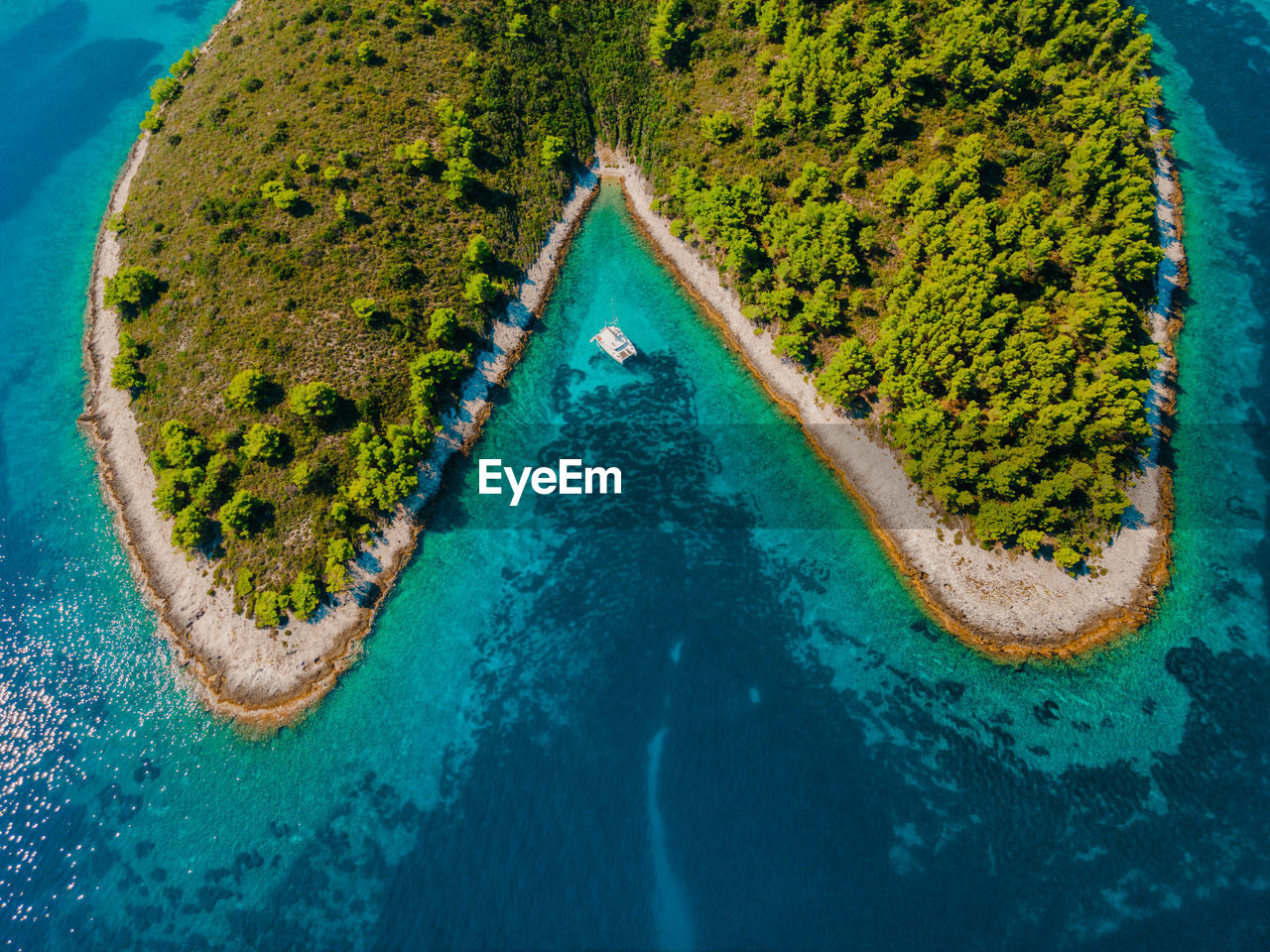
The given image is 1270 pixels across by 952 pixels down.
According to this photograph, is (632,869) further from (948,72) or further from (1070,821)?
(948,72)

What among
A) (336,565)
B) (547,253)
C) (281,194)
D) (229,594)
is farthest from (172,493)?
(547,253)

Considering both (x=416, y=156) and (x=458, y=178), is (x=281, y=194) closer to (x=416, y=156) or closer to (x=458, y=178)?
(x=416, y=156)

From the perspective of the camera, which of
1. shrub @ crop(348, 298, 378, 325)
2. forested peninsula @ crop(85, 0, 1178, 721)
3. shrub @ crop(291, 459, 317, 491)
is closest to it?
forested peninsula @ crop(85, 0, 1178, 721)

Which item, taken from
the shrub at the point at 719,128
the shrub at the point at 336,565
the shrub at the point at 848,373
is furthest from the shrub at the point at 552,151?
the shrub at the point at 336,565

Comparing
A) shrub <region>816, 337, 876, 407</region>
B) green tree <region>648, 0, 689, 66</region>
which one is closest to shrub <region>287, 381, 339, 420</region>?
shrub <region>816, 337, 876, 407</region>

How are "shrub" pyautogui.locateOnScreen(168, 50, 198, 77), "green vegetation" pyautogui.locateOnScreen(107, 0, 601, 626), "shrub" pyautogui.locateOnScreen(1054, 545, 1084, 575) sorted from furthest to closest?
"shrub" pyautogui.locateOnScreen(168, 50, 198, 77) < "green vegetation" pyautogui.locateOnScreen(107, 0, 601, 626) < "shrub" pyautogui.locateOnScreen(1054, 545, 1084, 575)

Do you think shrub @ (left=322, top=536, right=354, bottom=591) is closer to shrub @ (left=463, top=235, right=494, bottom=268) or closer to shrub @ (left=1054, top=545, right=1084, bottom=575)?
shrub @ (left=463, top=235, right=494, bottom=268)
